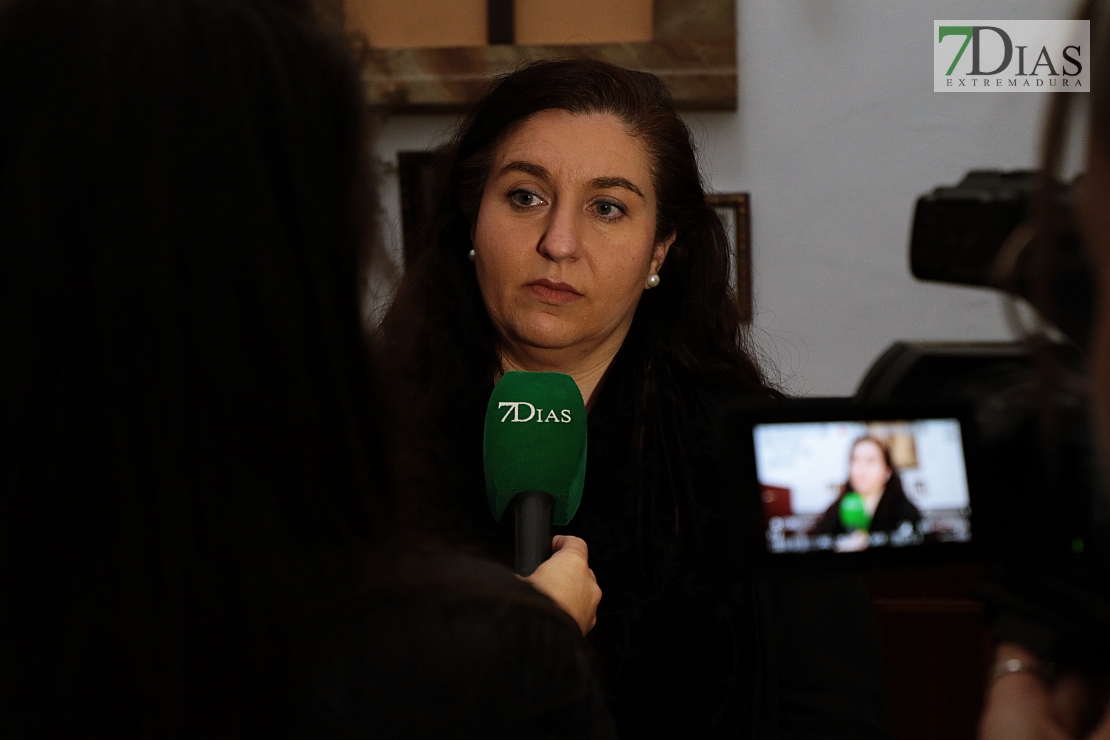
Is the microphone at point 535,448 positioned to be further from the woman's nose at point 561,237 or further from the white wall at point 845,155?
the white wall at point 845,155

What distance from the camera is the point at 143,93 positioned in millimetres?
458

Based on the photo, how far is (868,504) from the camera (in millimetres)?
553

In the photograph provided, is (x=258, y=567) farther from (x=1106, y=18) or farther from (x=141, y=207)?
(x=1106, y=18)

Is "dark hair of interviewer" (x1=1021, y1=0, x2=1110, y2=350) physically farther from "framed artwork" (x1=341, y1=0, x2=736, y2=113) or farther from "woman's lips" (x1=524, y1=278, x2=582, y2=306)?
"framed artwork" (x1=341, y1=0, x2=736, y2=113)

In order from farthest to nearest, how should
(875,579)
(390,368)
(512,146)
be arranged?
(875,579), (512,146), (390,368)

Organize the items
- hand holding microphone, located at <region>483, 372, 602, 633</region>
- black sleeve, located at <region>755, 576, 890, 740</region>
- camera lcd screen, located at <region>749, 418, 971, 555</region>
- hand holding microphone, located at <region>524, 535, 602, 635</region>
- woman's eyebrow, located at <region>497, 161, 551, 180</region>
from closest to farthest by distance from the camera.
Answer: camera lcd screen, located at <region>749, 418, 971, 555</region>
hand holding microphone, located at <region>524, 535, 602, 635</region>
hand holding microphone, located at <region>483, 372, 602, 633</region>
black sleeve, located at <region>755, 576, 890, 740</region>
woman's eyebrow, located at <region>497, 161, 551, 180</region>

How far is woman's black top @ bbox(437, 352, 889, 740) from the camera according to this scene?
3.41ft

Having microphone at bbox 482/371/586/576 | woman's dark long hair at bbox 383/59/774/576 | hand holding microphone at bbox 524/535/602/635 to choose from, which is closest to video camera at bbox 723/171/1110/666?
hand holding microphone at bbox 524/535/602/635

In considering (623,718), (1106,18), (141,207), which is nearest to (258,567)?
(141,207)

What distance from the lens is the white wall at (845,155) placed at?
1.97 metres

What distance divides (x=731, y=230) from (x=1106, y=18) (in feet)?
5.37

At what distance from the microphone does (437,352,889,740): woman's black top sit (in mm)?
183

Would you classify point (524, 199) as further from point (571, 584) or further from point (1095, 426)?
point (1095, 426)

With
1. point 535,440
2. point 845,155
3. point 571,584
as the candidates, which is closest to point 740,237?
point 845,155
